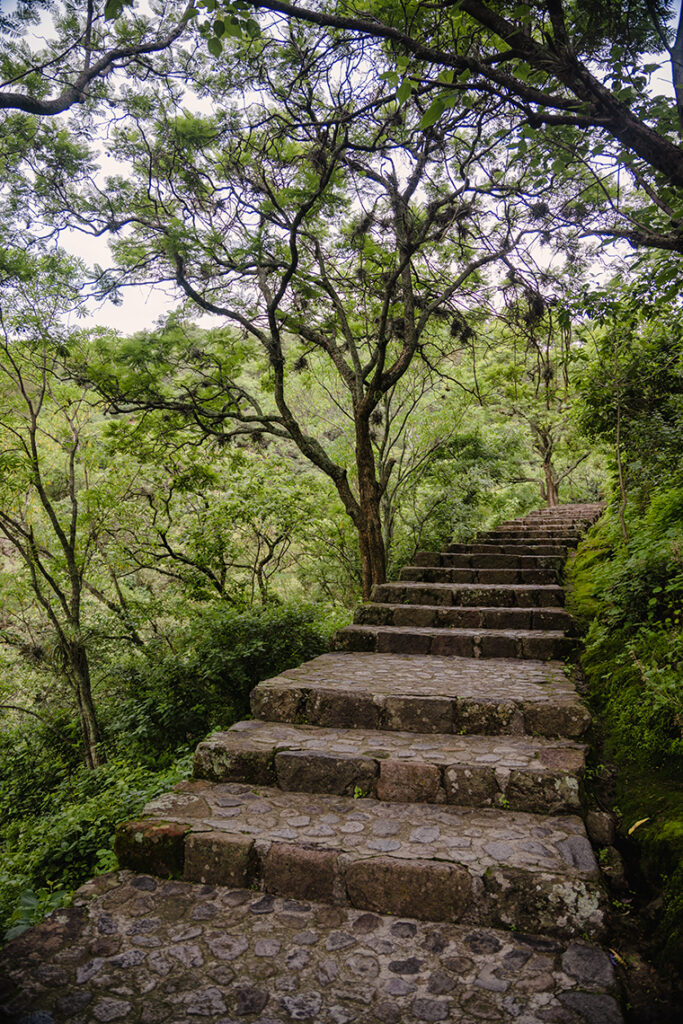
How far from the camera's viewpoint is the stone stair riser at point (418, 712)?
10.0ft

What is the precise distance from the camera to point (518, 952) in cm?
185

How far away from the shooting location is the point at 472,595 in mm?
5660

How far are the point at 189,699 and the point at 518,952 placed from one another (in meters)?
4.99

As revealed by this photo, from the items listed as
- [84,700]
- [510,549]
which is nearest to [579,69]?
[510,549]

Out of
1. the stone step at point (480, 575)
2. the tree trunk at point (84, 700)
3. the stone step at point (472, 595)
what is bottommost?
the tree trunk at point (84, 700)

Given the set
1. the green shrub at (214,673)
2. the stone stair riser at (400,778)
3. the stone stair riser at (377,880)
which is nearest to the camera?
the stone stair riser at (377,880)

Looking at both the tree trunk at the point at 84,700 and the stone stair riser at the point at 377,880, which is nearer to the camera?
the stone stair riser at the point at 377,880

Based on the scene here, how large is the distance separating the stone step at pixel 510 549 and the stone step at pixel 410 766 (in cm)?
456

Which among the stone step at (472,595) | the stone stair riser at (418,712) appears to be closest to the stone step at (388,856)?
the stone stair riser at (418,712)

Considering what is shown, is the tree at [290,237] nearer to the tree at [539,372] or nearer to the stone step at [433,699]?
the tree at [539,372]

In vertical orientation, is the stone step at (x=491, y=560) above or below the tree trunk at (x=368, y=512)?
below

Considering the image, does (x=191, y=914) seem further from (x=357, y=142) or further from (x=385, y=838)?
(x=357, y=142)

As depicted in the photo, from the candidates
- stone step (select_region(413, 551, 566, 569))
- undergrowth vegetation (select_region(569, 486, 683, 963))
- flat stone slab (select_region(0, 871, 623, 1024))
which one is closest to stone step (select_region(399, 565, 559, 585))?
stone step (select_region(413, 551, 566, 569))

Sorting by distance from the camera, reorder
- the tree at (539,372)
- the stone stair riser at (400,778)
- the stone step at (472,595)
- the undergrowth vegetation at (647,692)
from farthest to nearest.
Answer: the tree at (539,372) < the stone step at (472,595) < the stone stair riser at (400,778) < the undergrowth vegetation at (647,692)
